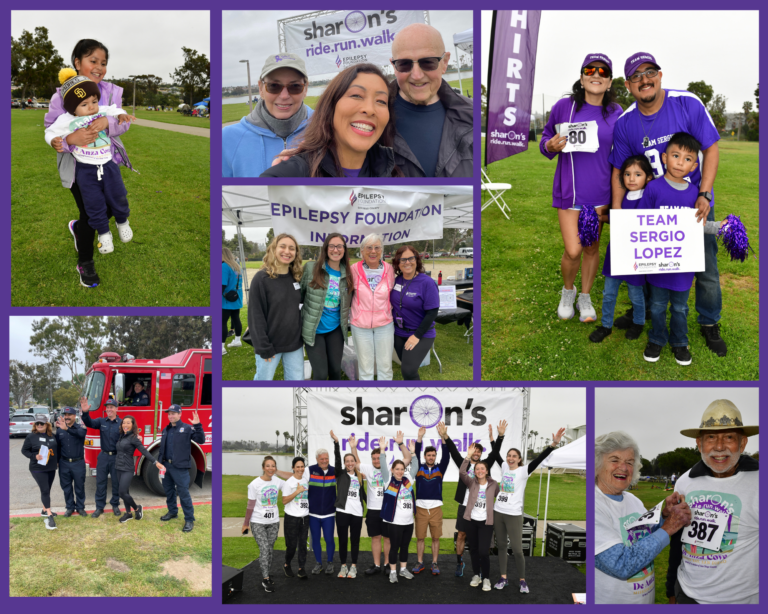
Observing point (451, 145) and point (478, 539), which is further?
point (478, 539)

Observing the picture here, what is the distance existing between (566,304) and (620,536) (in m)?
2.09

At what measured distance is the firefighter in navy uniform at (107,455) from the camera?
5.59 meters

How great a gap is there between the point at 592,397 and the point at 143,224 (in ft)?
15.5

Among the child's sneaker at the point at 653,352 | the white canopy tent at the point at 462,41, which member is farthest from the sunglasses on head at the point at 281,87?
the child's sneaker at the point at 653,352

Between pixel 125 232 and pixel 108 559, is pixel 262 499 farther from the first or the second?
pixel 125 232

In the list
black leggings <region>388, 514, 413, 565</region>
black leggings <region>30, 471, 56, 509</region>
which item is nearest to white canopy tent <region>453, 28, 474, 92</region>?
black leggings <region>388, 514, 413, 565</region>

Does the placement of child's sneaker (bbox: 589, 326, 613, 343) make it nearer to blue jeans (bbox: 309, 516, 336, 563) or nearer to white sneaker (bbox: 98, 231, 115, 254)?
blue jeans (bbox: 309, 516, 336, 563)

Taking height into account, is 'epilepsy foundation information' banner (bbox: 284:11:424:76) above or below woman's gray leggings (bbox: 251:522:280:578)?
above

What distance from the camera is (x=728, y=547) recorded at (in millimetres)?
3750

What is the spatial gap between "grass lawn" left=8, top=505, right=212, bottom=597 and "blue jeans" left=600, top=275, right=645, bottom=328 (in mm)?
4241

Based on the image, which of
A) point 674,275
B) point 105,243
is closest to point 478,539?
point 674,275

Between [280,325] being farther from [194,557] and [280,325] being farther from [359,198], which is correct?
[194,557]

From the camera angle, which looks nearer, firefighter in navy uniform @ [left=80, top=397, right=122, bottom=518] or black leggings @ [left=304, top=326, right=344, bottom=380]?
black leggings @ [left=304, top=326, right=344, bottom=380]

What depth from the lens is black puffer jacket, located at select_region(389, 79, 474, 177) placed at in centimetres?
407
